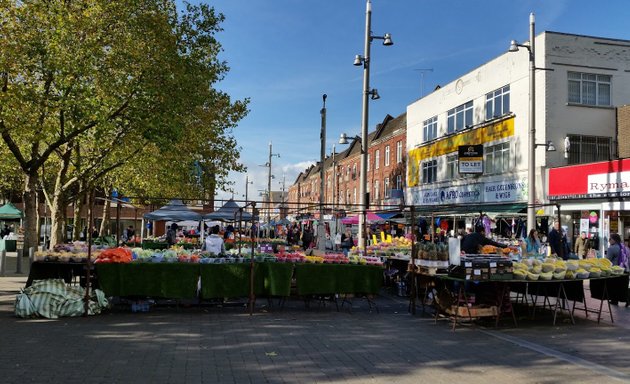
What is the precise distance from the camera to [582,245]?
2259 cm

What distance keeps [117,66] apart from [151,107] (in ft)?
7.22

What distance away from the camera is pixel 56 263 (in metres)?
12.2

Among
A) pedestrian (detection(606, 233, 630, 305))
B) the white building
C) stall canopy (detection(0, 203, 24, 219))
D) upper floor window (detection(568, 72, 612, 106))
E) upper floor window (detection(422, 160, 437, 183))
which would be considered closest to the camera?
pedestrian (detection(606, 233, 630, 305))

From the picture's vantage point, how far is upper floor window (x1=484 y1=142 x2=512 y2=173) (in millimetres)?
29078

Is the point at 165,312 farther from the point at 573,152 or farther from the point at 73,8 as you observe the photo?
the point at 573,152

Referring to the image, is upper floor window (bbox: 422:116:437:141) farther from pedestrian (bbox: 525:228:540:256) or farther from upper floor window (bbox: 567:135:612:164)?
pedestrian (bbox: 525:228:540:256)

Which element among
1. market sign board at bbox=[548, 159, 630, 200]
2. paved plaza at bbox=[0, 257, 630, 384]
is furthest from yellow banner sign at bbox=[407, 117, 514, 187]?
paved plaza at bbox=[0, 257, 630, 384]

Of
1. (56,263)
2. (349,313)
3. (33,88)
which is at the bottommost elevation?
(349,313)

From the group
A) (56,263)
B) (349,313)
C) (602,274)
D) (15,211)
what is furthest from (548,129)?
(15,211)

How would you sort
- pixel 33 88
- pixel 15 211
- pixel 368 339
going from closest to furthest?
pixel 368 339
pixel 33 88
pixel 15 211

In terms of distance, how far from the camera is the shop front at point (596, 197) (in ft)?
71.9

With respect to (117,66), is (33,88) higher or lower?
lower

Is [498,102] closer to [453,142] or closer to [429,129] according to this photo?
[453,142]

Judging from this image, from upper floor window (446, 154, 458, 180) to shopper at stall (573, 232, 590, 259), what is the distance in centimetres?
1188
